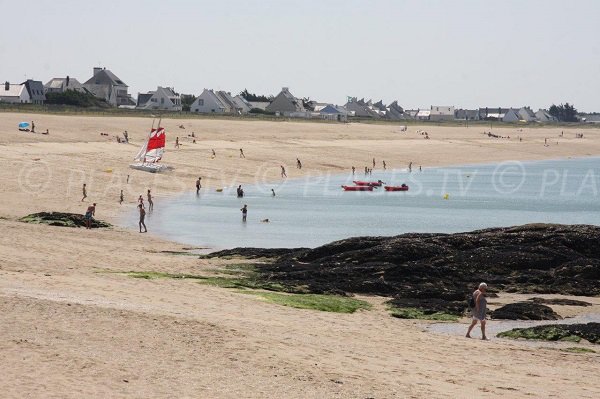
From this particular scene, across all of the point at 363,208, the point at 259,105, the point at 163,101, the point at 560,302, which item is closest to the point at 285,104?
the point at 259,105

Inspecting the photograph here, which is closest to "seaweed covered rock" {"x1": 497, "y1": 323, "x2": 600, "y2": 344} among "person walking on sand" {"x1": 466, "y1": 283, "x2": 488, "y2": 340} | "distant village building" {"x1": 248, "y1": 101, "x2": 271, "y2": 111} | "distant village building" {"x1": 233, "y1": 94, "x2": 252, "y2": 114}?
"person walking on sand" {"x1": 466, "y1": 283, "x2": 488, "y2": 340}

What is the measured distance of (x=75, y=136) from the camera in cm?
7331

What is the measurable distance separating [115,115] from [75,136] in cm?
3352

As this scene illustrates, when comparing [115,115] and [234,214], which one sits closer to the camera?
[234,214]

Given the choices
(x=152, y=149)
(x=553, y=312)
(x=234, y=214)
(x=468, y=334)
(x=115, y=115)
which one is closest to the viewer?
(x=468, y=334)

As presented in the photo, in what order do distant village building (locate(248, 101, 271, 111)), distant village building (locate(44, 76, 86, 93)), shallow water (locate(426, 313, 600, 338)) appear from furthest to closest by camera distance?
1. distant village building (locate(248, 101, 271, 111))
2. distant village building (locate(44, 76, 86, 93))
3. shallow water (locate(426, 313, 600, 338))

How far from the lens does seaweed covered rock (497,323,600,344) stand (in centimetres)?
1931

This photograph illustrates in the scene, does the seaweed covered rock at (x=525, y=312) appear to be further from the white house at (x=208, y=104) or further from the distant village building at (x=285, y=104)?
the distant village building at (x=285, y=104)

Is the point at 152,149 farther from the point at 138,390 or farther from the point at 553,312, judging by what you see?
the point at 138,390

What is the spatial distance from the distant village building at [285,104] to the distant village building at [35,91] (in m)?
41.2

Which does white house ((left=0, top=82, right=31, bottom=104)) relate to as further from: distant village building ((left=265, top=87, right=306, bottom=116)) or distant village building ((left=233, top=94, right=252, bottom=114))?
distant village building ((left=265, top=87, right=306, bottom=116))

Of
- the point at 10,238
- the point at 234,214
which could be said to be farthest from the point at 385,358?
the point at 234,214

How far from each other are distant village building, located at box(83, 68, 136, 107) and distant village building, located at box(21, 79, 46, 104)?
12434mm

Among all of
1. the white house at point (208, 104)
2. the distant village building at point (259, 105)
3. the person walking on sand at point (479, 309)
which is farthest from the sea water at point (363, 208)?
the distant village building at point (259, 105)
